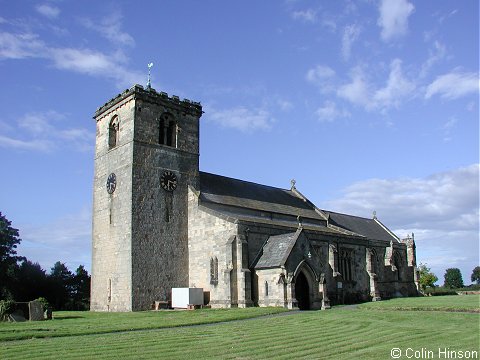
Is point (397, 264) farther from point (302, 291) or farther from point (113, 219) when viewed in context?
point (113, 219)

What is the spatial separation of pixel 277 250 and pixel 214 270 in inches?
223

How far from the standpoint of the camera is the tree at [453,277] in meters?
144

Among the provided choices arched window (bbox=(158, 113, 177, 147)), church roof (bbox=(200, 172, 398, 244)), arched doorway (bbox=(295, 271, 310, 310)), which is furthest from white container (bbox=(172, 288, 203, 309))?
arched window (bbox=(158, 113, 177, 147))

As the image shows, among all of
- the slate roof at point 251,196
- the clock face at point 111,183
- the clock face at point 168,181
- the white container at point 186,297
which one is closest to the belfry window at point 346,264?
the slate roof at point 251,196

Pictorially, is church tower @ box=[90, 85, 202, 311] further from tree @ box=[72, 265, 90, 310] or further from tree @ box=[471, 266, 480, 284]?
tree @ box=[471, 266, 480, 284]

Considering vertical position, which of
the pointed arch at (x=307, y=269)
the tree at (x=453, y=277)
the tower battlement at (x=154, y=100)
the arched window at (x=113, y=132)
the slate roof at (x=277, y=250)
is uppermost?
the tower battlement at (x=154, y=100)

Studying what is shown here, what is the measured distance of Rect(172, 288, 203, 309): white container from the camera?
3922 centimetres

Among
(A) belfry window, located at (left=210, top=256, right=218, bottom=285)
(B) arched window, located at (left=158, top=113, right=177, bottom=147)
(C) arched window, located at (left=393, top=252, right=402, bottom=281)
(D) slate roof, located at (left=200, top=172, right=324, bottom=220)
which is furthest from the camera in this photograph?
(C) arched window, located at (left=393, top=252, right=402, bottom=281)

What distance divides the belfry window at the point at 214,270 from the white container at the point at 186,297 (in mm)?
1248

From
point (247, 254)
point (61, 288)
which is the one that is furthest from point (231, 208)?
point (61, 288)

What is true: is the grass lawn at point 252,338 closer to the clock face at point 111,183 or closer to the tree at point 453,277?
the clock face at point 111,183

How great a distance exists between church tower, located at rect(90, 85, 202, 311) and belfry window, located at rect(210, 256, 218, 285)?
9.85 feet

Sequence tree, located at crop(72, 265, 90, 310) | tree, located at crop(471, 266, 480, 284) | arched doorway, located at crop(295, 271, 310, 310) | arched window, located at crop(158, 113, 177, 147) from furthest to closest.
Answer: tree, located at crop(471, 266, 480, 284) < tree, located at crop(72, 265, 90, 310) < arched window, located at crop(158, 113, 177, 147) < arched doorway, located at crop(295, 271, 310, 310)

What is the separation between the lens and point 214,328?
25.0 m
